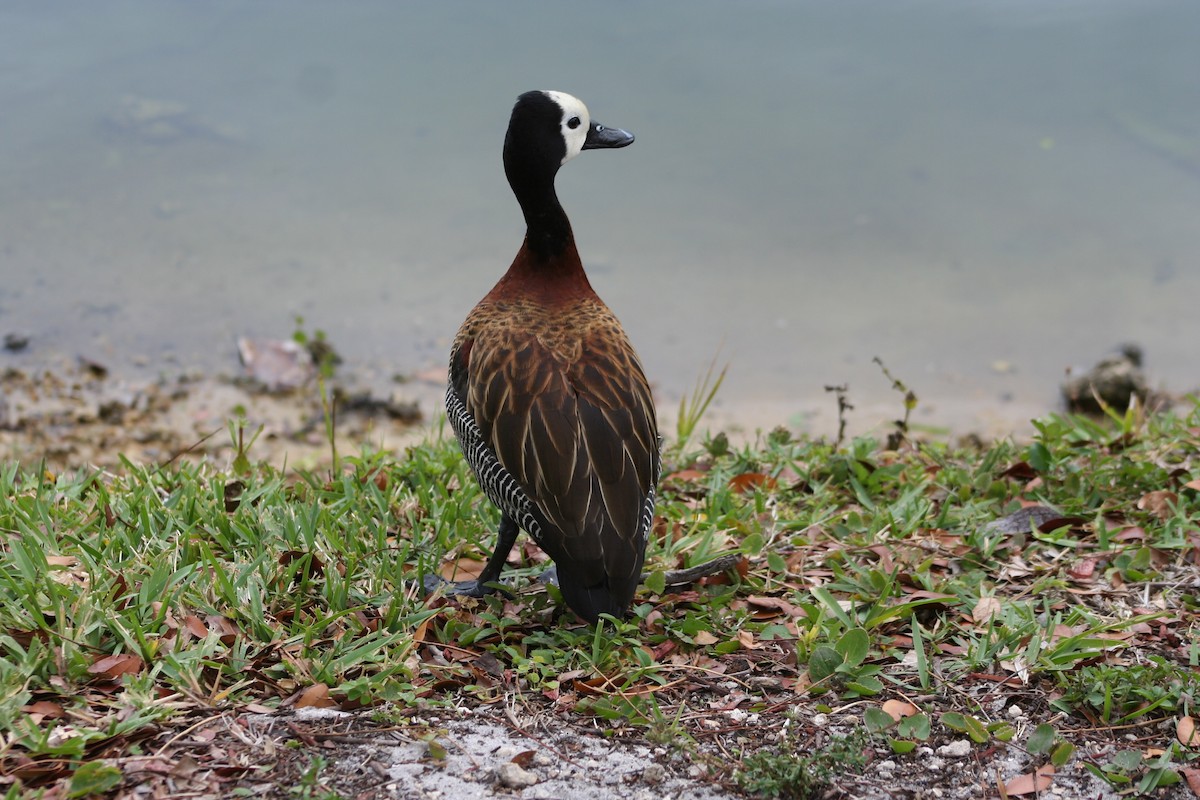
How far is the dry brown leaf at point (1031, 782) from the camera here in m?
2.91

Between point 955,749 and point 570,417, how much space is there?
4.86 ft

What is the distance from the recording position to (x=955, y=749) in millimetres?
3070

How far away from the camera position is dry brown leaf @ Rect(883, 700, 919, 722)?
3.20m

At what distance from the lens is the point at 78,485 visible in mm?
4406

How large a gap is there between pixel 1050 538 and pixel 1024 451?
0.83 m

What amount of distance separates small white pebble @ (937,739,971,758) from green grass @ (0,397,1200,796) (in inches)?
1.4

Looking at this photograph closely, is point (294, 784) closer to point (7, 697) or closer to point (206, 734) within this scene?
point (206, 734)

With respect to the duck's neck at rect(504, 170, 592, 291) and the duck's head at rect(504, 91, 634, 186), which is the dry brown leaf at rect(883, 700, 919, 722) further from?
the duck's head at rect(504, 91, 634, 186)

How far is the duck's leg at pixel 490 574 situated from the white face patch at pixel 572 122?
4.34ft

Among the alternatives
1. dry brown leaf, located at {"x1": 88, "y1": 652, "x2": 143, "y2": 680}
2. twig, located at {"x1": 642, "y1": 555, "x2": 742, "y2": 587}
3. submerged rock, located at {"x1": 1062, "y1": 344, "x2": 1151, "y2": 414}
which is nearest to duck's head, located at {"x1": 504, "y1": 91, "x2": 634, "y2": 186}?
twig, located at {"x1": 642, "y1": 555, "x2": 742, "y2": 587}

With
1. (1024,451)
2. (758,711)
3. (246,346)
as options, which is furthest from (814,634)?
(246,346)

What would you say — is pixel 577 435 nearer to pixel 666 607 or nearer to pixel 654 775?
pixel 666 607

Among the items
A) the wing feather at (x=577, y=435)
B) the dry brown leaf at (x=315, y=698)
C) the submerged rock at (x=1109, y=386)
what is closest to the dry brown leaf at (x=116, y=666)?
the dry brown leaf at (x=315, y=698)

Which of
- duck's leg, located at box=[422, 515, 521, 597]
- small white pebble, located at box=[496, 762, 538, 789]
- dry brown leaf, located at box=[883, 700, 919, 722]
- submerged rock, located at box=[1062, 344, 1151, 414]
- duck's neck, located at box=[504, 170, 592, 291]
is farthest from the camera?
submerged rock, located at box=[1062, 344, 1151, 414]
